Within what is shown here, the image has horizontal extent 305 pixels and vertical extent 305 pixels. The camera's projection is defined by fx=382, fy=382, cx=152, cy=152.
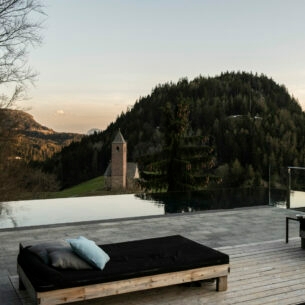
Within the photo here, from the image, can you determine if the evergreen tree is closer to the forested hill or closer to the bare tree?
the bare tree

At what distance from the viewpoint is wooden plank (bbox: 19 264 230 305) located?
2803 mm

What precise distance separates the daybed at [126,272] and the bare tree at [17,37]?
295 inches

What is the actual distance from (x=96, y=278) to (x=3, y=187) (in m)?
13.6

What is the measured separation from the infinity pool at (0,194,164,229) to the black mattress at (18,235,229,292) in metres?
3.52

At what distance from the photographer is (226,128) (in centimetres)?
5650

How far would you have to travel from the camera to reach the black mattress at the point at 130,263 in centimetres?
285

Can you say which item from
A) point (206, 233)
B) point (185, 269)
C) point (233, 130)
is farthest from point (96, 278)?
point (233, 130)

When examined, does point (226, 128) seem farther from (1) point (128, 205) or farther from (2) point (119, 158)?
(1) point (128, 205)

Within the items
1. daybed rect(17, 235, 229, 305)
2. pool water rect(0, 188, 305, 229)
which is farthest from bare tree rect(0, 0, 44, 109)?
daybed rect(17, 235, 229, 305)

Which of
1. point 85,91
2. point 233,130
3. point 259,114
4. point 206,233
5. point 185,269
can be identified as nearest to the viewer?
point 185,269

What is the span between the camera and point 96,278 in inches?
115

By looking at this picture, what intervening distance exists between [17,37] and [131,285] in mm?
8387

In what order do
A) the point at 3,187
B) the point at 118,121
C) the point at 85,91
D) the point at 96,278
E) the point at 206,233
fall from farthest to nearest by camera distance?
the point at 118,121 < the point at 85,91 < the point at 3,187 < the point at 206,233 < the point at 96,278

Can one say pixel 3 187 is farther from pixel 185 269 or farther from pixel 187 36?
pixel 185 269
